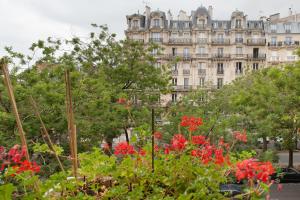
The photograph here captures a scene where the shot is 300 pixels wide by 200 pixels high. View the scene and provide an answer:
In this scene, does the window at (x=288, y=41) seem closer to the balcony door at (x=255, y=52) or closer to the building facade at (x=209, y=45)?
the building facade at (x=209, y=45)

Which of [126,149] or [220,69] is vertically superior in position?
[220,69]

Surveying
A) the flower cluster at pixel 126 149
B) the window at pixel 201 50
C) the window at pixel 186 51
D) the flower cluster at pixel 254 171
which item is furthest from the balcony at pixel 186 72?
the flower cluster at pixel 254 171

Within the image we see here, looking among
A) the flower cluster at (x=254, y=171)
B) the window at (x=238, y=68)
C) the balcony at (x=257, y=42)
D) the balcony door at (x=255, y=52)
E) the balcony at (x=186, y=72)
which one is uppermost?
the balcony at (x=257, y=42)

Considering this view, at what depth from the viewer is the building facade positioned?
2058 inches

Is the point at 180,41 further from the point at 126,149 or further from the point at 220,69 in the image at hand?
the point at 126,149

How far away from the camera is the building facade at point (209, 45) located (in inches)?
Answer: 2058

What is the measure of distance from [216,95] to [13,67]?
48.3 ft

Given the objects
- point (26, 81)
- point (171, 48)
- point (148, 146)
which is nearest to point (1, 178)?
point (148, 146)

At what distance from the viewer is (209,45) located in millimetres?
52250

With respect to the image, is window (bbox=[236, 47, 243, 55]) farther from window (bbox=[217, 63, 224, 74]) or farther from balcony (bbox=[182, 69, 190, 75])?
balcony (bbox=[182, 69, 190, 75])

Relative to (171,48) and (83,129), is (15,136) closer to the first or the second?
(83,129)

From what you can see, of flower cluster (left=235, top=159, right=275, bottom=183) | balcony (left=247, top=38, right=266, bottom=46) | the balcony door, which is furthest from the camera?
the balcony door

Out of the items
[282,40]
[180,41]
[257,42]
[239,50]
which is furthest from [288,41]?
[180,41]

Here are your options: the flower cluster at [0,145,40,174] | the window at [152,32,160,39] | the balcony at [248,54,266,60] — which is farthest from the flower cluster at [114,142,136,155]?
the balcony at [248,54,266,60]
